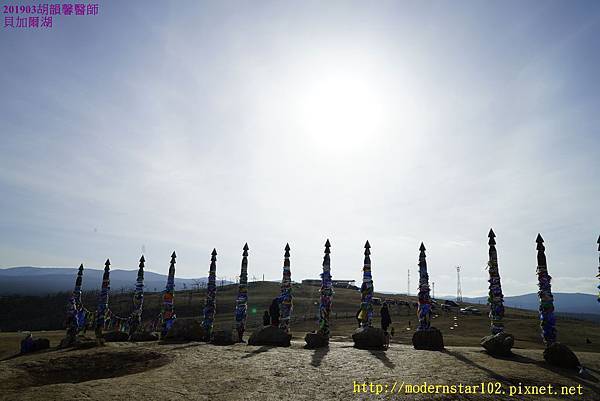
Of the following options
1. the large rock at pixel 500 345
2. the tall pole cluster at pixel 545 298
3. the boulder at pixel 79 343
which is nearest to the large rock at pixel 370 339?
the large rock at pixel 500 345

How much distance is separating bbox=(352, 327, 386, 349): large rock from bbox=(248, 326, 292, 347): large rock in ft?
14.5

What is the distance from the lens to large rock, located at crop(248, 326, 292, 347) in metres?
21.5

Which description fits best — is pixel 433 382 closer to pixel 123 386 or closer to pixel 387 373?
pixel 387 373

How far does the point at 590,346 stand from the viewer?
103 ft

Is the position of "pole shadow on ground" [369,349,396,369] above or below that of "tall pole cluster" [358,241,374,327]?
below

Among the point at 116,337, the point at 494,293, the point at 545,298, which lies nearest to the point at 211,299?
the point at 116,337

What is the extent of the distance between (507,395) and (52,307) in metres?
103

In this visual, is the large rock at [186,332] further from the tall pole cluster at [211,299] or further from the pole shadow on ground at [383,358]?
the pole shadow on ground at [383,358]

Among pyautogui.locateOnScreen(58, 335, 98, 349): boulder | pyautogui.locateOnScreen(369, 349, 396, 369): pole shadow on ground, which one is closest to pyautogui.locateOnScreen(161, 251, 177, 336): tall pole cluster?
pyautogui.locateOnScreen(58, 335, 98, 349): boulder

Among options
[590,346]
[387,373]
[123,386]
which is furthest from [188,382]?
[590,346]

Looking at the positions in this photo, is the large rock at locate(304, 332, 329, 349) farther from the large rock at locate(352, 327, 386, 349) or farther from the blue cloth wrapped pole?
the blue cloth wrapped pole

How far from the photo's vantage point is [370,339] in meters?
19.4

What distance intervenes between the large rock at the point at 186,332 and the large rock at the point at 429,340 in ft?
47.4

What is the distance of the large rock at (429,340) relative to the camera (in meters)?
19.2
